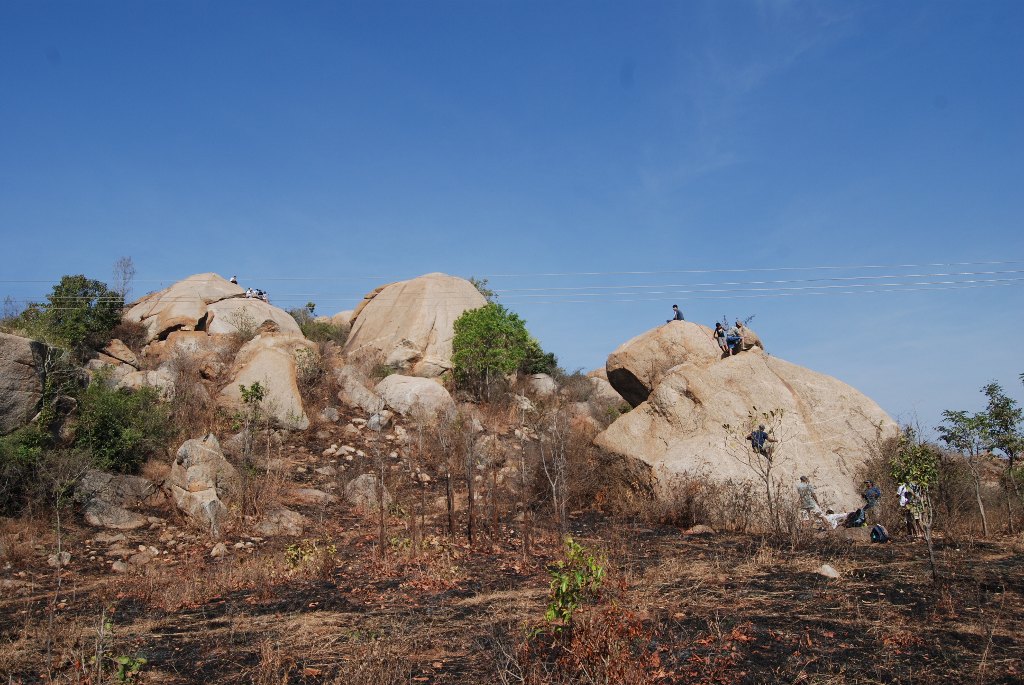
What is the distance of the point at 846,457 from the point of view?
1495 cm

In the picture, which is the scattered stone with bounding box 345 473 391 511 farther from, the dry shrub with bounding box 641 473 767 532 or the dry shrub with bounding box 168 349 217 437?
the dry shrub with bounding box 641 473 767 532

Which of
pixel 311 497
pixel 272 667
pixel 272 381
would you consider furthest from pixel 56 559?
pixel 272 381

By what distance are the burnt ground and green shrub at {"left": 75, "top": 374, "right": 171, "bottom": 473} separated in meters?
2.41

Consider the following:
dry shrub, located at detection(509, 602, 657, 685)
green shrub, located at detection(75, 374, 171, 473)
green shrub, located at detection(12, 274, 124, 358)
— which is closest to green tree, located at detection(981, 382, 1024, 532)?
dry shrub, located at detection(509, 602, 657, 685)

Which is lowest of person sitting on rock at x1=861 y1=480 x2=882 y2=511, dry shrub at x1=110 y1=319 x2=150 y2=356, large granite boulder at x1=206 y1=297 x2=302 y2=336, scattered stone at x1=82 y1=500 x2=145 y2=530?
person sitting on rock at x1=861 y1=480 x2=882 y2=511

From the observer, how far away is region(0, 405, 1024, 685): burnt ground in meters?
5.60

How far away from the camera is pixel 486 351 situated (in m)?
25.1

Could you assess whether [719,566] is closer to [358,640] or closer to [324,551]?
[358,640]

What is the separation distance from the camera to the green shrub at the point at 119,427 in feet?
49.0

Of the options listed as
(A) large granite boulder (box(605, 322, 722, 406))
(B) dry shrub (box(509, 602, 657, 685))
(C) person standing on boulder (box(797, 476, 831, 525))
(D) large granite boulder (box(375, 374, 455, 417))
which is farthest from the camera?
(D) large granite boulder (box(375, 374, 455, 417))

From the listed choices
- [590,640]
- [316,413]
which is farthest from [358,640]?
[316,413]

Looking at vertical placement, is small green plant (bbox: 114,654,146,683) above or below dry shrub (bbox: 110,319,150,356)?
below

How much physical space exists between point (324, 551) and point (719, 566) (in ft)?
20.3

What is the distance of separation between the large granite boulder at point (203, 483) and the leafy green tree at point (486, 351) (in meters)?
11.3
